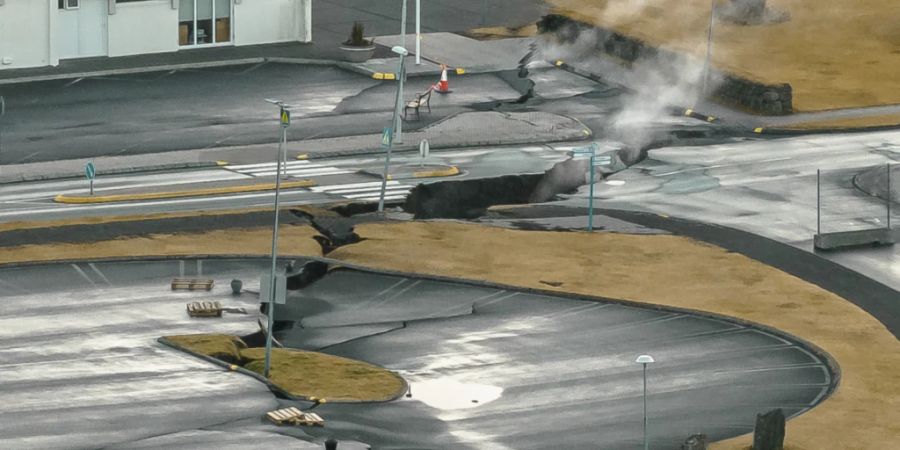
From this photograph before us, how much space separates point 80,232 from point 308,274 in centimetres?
938

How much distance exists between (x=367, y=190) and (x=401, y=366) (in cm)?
2202

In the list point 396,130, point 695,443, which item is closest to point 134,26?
point 396,130

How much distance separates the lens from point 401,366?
223ft

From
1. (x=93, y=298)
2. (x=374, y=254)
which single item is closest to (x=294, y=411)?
(x=93, y=298)

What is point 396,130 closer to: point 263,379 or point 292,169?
point 292,169

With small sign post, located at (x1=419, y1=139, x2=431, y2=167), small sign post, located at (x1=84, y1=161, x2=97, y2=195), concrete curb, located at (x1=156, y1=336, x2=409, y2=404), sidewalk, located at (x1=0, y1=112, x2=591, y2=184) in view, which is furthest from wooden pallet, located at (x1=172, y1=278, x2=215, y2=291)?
small sign post, located at (x1=419, y1=139, x2=431, y2=167)

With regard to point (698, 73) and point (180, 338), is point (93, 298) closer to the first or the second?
point (180, 338)

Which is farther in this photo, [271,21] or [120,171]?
[271,21]

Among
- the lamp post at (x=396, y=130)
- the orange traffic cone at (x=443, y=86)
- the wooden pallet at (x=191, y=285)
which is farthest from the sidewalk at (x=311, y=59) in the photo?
the wooden pallet at (x=191, y=285)

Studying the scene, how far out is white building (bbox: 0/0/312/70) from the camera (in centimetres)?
10519

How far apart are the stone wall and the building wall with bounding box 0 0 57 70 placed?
85.3ft

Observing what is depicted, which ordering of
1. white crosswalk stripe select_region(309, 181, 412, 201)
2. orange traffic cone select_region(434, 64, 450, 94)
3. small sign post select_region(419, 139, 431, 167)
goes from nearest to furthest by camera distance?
white crosswalk stripe select_region(309, 181, 412, 201) < small sign post select_region(419, 139, 431, 167) < orange traffic cone select_region(434, 64, 450, 94)

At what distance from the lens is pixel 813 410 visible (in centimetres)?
6425

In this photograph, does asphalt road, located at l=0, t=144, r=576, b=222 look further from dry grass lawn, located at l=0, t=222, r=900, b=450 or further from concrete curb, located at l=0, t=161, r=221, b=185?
dry grass lawn, located at l=0, t=222, r=900, b=450
